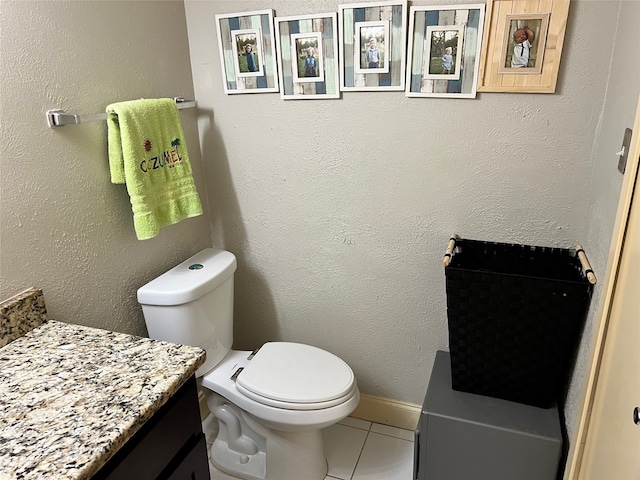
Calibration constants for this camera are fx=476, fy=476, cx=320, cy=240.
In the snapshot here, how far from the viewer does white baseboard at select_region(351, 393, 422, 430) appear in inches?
77.8

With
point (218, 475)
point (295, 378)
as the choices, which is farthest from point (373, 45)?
point (218, 475)

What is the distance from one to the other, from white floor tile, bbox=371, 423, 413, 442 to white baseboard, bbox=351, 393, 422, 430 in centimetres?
1

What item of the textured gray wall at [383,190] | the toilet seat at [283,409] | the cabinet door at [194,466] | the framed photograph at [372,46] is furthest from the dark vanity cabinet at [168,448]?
the framed photograph at [372,46]

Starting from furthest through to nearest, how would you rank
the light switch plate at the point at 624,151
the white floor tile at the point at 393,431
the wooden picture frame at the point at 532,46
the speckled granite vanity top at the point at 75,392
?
the white floor tile at the point at 393,431, the wooden picture frame at the point at 532,46, the light switch plate at the point at 624,151, the speckled granite vanity top at the point at 75,392

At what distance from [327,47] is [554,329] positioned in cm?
114

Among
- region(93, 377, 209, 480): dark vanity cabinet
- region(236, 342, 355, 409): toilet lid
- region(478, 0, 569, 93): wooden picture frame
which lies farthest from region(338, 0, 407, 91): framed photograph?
region(93, 377, 209, 480): dark vanity cabinet

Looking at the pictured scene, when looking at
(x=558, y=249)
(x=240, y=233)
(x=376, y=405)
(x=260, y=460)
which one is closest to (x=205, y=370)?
(x=260, y=460)

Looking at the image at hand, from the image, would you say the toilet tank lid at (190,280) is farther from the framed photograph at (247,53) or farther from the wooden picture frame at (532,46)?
the wooden picture frame at (532,46)

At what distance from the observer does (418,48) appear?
1500mm

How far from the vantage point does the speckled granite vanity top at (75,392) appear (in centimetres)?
80

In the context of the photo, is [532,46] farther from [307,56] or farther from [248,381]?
[248,381]

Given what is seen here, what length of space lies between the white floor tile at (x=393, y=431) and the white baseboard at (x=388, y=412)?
14 mm

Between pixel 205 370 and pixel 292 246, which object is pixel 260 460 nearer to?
pixel 205 370

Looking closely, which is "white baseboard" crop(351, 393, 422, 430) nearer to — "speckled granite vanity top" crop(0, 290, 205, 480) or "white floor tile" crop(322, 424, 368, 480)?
"white floor tile" crop(322, 424, 368, 480)
